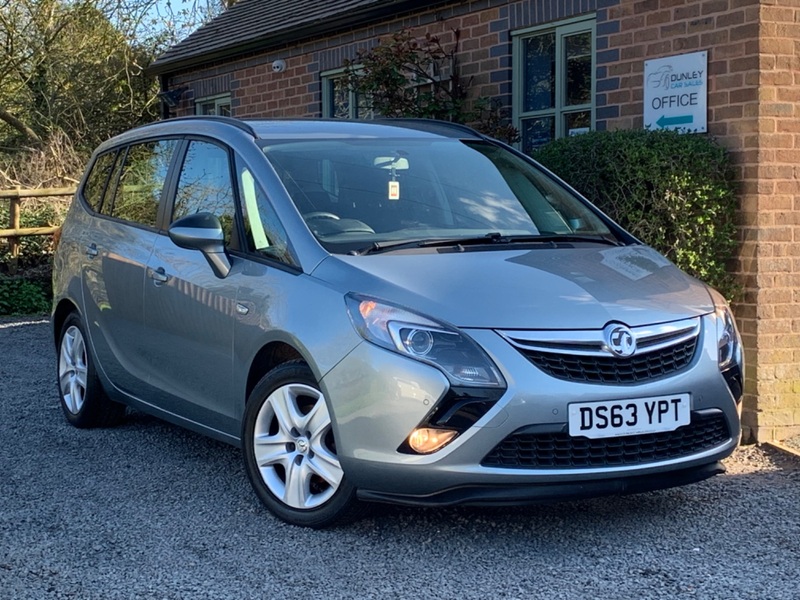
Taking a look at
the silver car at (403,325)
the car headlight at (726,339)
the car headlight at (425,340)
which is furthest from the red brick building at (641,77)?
the car headlight at (425,340)

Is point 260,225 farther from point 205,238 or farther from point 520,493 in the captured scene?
point 520,493

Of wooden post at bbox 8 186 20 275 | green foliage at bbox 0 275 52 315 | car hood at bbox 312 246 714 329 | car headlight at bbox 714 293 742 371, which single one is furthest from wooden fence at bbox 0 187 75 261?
car headlight at bbox 714 293 742 371

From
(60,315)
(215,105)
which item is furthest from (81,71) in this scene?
(60,315)

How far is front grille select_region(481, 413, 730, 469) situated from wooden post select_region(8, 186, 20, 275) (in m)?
11.2

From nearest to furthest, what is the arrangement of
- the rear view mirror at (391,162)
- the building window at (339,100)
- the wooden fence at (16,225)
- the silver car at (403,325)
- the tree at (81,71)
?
the silver car at (403,325) < the rear view mirror at (391,162) < the building window at (339,100) < the wooden fence at (16,225) < the tree at (81,71)

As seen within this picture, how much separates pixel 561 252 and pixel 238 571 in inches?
76.3

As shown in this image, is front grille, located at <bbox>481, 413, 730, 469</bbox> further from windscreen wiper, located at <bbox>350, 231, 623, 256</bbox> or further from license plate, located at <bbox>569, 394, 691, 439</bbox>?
windscreen wiper, located at <bbox>350, 231, 623, 256</bbox>

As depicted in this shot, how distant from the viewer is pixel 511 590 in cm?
375

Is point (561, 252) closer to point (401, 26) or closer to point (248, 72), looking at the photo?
point (401, 26)

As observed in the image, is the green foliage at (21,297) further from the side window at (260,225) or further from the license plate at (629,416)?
the license plate at (629,416)

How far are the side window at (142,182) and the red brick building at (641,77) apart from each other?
3477mm

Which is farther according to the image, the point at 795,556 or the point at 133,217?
the point at 133,217

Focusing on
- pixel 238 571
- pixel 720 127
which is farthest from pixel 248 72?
pixel 238 571

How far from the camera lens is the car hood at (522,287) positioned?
4.02m
